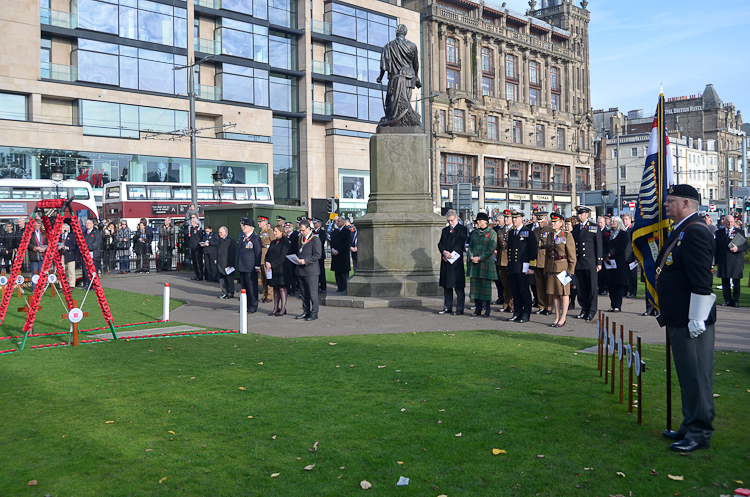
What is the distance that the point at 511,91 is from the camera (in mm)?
74875

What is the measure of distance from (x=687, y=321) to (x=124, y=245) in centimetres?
2565

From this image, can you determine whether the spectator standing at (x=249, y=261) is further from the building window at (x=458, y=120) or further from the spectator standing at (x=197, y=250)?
the building window at (x=458, y=120)

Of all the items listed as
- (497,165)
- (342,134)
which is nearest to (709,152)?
(497,165)

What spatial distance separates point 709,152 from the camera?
107m

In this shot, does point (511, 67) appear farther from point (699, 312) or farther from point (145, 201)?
point (699, 312)

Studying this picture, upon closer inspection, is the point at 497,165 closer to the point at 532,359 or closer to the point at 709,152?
the point at 709,152

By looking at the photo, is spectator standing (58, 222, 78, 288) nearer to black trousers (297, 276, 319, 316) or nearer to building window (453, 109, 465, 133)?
black trousers (297, 276, 319, 316)

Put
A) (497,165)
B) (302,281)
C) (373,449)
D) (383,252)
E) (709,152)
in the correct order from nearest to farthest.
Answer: (373,449) < (302,281) < (383,252) < (497,165) < (709,152)

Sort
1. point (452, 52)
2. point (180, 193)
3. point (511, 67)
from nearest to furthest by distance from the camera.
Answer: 1. point (180, 193)
2. point (452, 52)
3. point (511, 67)

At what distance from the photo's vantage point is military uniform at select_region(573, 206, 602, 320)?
13.1 meters

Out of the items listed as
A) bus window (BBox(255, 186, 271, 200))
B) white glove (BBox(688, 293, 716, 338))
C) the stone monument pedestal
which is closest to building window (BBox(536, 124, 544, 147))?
bus window (BBox(255, 186, 271, 200))

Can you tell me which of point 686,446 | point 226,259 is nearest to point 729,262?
point 686,446

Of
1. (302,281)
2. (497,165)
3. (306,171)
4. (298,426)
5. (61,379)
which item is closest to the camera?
(298,426)

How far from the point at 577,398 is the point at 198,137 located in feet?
143
